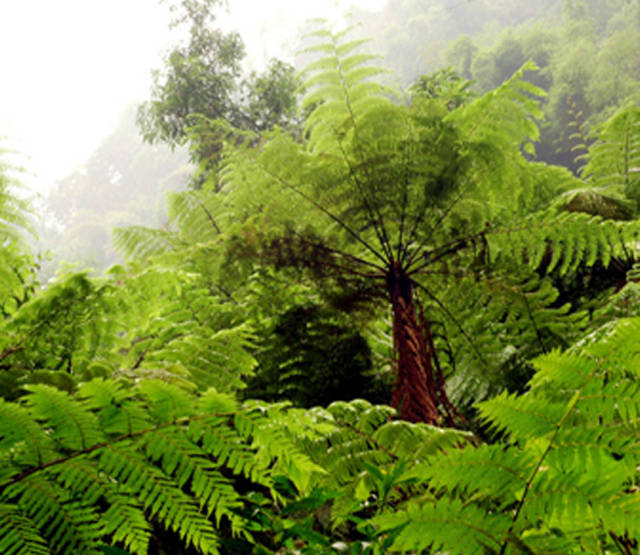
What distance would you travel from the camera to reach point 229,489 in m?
0.58

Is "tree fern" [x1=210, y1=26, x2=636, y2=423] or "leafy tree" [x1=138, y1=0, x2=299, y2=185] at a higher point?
"leafy tree" [x1=138, y1=0, x2=299, y2=185]

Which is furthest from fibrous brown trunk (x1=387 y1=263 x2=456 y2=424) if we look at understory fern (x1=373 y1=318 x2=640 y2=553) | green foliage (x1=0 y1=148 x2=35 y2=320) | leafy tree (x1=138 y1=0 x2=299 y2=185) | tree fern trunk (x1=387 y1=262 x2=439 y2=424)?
leafy tree (x1=138 y1=0 x2=299 y2=185)

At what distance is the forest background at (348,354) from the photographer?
556mm

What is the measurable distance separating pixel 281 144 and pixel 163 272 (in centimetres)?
87

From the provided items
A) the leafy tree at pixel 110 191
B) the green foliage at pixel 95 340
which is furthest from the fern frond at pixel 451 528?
the leafy tree at pixel 110 191

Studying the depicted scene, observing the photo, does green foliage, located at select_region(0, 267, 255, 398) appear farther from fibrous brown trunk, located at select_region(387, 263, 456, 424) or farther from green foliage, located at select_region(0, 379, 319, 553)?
fibrous brown trunk, located at select_region(387, 263, 456, 424)

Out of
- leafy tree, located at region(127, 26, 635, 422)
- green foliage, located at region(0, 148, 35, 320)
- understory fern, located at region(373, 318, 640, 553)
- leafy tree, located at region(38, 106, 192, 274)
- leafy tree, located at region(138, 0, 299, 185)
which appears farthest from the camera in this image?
leafy tree, located at region(38, 106, 192, 274)

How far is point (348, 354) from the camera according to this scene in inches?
66.2

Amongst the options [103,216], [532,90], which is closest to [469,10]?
[103,216]

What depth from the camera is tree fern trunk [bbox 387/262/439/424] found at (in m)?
1.36

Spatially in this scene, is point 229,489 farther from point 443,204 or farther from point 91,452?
point 443,204

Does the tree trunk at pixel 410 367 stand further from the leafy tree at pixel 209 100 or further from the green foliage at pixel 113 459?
the leafy tree at pixel 209 100

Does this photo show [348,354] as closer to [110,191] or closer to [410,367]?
[410,367]

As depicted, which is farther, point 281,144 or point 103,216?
point 103,216
